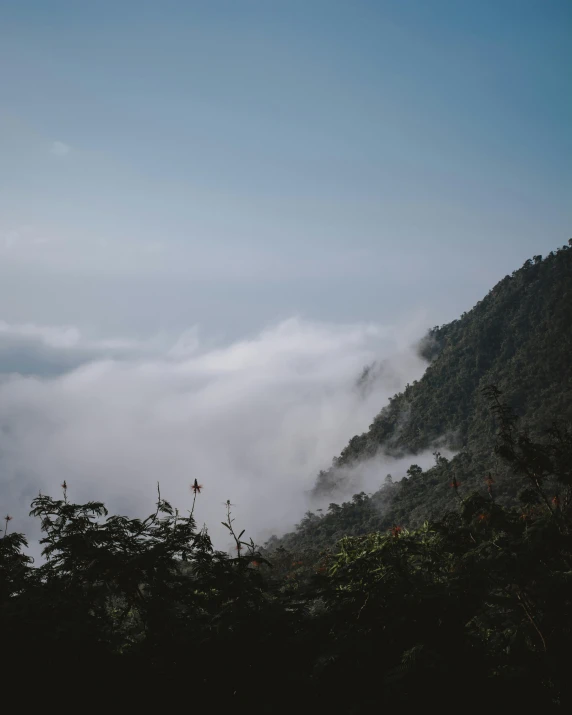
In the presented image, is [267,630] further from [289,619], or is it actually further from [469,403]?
[469,403]

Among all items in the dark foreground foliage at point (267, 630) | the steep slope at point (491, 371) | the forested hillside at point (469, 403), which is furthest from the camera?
the steep slope at point (491, 371)

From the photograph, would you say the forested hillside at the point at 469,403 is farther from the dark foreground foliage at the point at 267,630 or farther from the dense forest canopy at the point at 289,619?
the dark foreground foliage at the point at 267,630

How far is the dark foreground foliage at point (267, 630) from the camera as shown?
5.45 metres

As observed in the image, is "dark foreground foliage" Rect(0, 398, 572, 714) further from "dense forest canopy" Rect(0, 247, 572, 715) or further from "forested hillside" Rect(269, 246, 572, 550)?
"forested hillside" Rect(269, 246, 572, 550)

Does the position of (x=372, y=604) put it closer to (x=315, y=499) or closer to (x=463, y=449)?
(x=463, y=449)

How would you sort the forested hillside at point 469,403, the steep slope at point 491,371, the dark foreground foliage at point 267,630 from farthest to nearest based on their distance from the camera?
the steep slope at point 491,371
the forested hillside at point 469,403
the dark foreground foliage at point 267,630

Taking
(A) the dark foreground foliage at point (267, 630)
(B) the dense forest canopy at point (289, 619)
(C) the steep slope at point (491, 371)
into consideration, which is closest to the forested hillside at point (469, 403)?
(C) the steep slope at point (491, 371)

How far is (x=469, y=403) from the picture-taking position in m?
115

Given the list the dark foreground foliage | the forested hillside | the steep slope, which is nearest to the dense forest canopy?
the dark foreground foliage

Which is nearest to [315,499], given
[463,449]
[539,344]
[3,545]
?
[463,449]

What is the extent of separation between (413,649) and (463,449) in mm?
103358

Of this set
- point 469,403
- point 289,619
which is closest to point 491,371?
point 469,403

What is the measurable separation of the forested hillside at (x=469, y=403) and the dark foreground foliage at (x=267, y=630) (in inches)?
2477

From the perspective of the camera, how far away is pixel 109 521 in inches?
311
